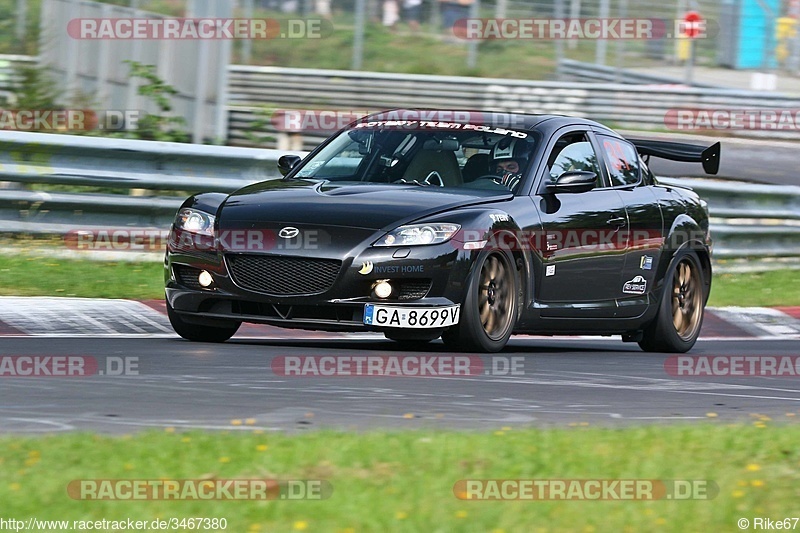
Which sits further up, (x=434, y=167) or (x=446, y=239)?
(x=434, y=167)

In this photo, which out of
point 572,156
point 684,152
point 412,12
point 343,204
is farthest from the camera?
point 412,12

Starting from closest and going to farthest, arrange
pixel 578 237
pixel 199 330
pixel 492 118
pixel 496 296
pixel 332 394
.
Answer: pixel 332 394 → pixel 496 296 → pixel 199 330 → pixel 578 237 → pixel 492 118

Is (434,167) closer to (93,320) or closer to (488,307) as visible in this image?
(488,307)

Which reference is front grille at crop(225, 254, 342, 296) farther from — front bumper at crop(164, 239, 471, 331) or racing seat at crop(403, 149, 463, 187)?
racing seat at crop(403, 149, 463, 187)

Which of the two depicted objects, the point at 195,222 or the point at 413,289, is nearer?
the point at 413,289

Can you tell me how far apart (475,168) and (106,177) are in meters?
4.04

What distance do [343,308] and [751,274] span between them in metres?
8.26

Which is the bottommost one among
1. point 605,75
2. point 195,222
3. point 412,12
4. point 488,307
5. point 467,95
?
point 467,95

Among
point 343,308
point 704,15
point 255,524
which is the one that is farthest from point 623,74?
point 255,524

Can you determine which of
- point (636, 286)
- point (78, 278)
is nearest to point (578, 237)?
point (636, 286)

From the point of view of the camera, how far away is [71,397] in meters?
6.57

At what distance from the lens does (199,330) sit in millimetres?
9141

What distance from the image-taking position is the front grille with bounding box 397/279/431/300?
8.33 m

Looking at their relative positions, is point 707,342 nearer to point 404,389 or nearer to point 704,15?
point 404,389
